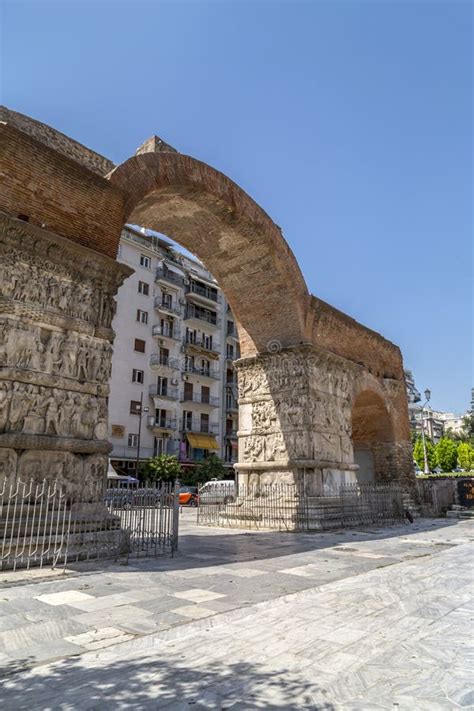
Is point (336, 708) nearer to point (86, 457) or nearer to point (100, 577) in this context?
point (100, 577)

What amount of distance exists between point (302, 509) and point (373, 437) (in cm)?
704

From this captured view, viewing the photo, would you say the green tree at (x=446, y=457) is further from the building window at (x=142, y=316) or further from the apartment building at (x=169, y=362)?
the building window at (x=142, y=316)

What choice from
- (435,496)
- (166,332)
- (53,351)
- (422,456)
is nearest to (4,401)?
(53,351)

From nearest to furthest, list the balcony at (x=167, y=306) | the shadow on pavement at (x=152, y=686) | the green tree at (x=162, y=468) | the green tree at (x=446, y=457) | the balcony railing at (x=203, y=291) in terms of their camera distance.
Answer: the shadow on pavement at (x=152, y=686) → the green tree at (x=162, y=468) → the balcony at (x=167, y=306) → the balcony railing at (x=203, y=291) → the green tree at (x=446, y=457)

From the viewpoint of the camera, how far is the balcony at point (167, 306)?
31.3 meters

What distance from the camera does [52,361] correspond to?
708 centimetres

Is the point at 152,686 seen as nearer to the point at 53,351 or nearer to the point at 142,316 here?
the point at 53,351

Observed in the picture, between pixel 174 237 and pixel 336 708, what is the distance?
11516 millimetres

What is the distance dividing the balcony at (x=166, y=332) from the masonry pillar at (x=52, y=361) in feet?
76.0

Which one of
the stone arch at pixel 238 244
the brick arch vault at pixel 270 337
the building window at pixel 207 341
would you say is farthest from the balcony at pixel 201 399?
the stone arch at pixel 238 244

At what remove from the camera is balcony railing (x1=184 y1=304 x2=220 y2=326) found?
112 feet

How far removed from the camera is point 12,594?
4.60 meters

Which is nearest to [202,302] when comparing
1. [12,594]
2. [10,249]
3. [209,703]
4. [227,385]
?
[227,385]

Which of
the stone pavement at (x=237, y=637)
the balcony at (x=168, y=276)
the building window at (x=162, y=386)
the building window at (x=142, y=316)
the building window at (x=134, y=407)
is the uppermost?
the balcony at (x=168, y=276)
